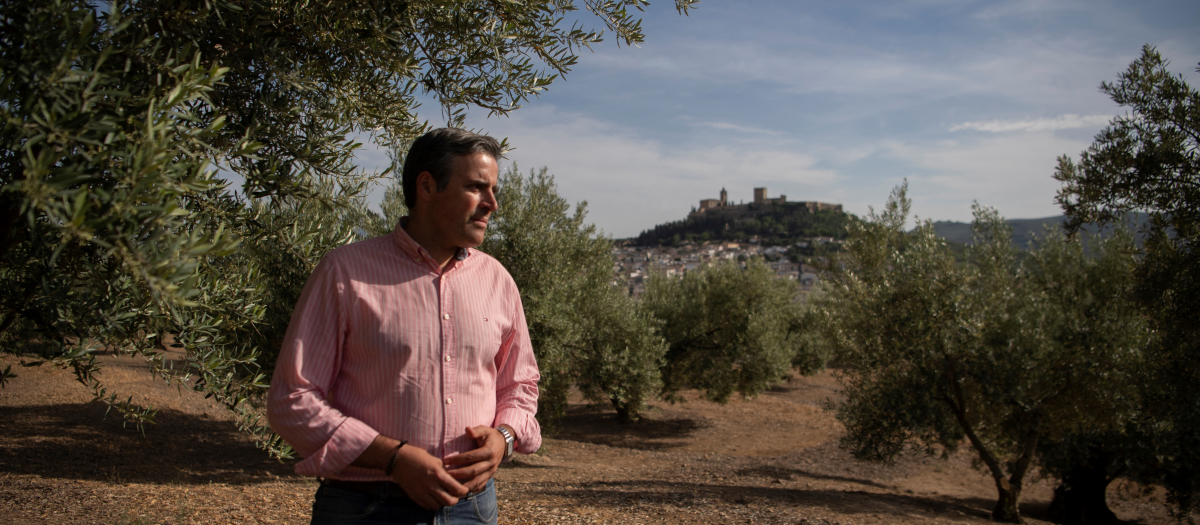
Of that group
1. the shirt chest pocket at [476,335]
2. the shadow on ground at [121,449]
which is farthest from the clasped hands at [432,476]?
the shadow on ground at [121,449]

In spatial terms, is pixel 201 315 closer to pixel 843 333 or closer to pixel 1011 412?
pixel 843 333

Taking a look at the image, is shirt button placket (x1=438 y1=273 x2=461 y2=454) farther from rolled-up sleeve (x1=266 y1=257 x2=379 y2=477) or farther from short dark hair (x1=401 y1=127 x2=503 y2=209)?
short dark hair (x1=401 y1=127 x2=503 y2=209)

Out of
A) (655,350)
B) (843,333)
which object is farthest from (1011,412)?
(655,350)

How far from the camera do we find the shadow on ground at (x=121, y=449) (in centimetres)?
873

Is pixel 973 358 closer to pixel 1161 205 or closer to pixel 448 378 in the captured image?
pixel 1161 205

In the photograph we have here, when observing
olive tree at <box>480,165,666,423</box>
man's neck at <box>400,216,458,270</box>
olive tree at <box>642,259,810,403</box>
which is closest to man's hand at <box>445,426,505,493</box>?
man's neck at <box>400,216,458,270</box>

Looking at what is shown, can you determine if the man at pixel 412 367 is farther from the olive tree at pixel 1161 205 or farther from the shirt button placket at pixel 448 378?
the olive tree at pixel 1161 205

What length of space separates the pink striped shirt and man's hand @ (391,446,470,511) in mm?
126

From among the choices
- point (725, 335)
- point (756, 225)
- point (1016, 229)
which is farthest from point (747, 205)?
point (725, 335)

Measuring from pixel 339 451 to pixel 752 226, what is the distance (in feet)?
413

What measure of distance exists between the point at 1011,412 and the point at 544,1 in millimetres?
11907

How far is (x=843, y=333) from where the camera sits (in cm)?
1212

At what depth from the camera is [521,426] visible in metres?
2.35

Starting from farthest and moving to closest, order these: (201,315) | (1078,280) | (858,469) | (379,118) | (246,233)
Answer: (858,469), (1078,280), (379,118), (246,233), (201,315)
